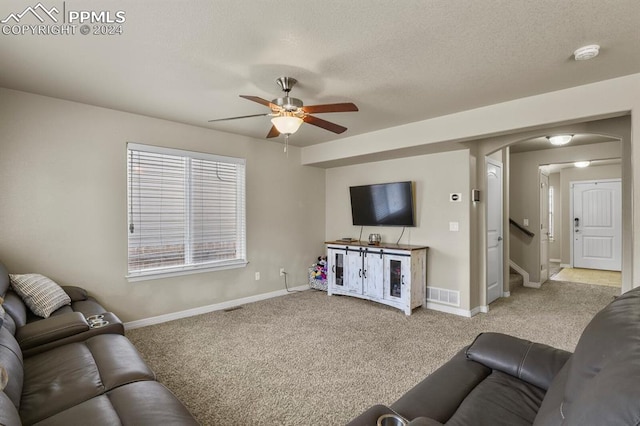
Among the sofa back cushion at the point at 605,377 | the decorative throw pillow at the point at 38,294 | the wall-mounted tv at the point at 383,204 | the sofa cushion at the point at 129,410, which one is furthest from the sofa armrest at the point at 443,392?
the wall-mounted tv at the point at 383,204

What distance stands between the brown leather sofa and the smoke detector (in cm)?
184

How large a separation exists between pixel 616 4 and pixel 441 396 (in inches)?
94.2

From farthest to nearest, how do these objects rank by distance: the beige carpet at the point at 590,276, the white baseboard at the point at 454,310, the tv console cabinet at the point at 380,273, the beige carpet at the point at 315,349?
the beige carpet at the point at 590,276 < the tv console cabinet at the point at 380,273 < the white baseboard at the point at 454,310 < the beige carpet at the point at 315,349

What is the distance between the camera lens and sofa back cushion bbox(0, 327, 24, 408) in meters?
1.44

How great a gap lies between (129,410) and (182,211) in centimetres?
310

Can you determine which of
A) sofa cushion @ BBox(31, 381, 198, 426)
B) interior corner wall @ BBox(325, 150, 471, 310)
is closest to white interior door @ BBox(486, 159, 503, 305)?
interior corner wall @ BBox(325, 150, 471, 310)

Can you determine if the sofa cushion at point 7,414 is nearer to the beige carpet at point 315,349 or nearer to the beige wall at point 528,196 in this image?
the beige carpet at point 315,349

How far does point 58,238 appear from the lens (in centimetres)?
331

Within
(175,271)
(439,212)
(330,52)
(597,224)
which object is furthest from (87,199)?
(597,224)

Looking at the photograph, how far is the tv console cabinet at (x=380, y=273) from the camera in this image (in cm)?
436

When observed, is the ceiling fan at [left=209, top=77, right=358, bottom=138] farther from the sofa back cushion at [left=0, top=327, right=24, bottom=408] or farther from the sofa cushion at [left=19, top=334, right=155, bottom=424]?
the sofa back cushion at [left=0, top=327, right=24, bottom=408]

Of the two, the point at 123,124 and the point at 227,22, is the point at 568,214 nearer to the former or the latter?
the point at 227,22

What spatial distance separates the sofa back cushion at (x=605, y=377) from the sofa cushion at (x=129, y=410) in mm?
1421

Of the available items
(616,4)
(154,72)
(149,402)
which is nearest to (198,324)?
(149,402)
